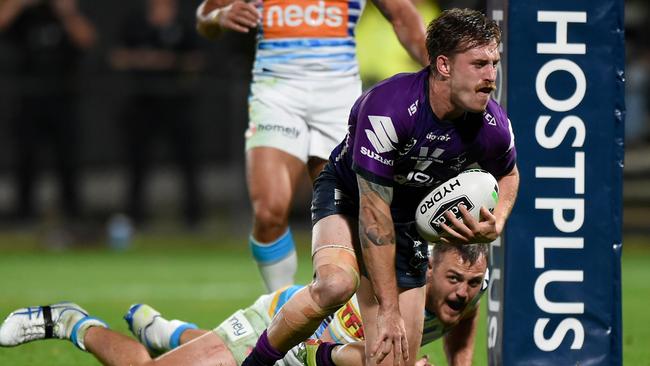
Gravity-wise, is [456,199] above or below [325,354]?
above

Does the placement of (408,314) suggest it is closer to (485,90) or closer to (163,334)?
(485,90)

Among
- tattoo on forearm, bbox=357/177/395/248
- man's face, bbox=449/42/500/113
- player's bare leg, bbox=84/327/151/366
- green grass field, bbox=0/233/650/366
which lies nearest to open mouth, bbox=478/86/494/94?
man's face, bbox=449/42/500/113

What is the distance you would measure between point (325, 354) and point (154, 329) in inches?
49.0

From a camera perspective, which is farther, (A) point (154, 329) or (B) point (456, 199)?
(A) point (154, 329)

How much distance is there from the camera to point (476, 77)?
5.19m

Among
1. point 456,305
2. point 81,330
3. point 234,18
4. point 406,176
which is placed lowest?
point 81,330

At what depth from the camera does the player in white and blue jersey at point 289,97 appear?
7301 mm

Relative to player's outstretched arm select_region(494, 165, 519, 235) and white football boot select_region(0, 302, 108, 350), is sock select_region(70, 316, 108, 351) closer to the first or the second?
white football boot select_region(0, 302, 108, 350)

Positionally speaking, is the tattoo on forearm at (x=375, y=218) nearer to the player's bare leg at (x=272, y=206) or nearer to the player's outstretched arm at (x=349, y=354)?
the player's outstretched arm at (x=349, y=354)

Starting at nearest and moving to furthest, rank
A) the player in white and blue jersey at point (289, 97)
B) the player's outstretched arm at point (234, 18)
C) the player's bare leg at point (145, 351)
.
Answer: the player's bare leg at point (145, 351)
the player's outstretched arm at point (234, 18)
the player in white and blue jersey at point (289, 97)

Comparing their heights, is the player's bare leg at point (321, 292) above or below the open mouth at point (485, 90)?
below

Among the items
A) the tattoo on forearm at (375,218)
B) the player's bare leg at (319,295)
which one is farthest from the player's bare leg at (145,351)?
the tattoo on forearm at (375,218)

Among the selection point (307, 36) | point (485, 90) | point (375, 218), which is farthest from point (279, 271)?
point (485, 90)

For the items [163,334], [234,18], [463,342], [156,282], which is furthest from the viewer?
[156,282]
